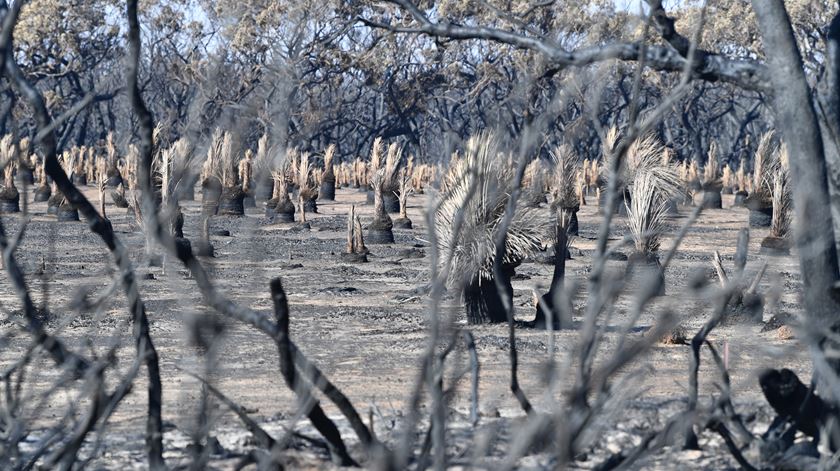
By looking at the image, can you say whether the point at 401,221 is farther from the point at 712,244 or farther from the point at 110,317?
the point at 110,317

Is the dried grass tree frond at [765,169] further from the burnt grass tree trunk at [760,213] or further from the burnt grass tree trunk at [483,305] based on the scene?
the burnt grass tree trunk at [483,305]

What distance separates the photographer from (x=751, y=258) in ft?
62.0

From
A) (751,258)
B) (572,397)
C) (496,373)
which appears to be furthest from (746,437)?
(751,258)

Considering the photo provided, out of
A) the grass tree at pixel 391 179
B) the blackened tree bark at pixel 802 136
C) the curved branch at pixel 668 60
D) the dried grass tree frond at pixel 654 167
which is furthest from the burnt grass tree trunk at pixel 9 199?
the blackened tree bark at pixel 802 136

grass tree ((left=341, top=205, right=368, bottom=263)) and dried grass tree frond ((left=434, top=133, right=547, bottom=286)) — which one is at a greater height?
dried grass tree frond ((left=434, top=133, right=547, bottom=286))

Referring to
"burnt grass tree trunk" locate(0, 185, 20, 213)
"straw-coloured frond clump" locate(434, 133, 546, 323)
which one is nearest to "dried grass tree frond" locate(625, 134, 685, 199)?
"straw-coloured frond clump" locate(434, 133, 546, 323)

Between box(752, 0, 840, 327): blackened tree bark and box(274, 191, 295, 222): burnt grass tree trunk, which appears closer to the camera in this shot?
box(752, 0, 840, 327): blackened tree bark

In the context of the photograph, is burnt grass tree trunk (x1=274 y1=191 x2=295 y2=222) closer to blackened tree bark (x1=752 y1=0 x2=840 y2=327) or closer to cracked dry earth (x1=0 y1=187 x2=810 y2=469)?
cracked dry earth (x1=0 y1=187 x2=810 y2=469)

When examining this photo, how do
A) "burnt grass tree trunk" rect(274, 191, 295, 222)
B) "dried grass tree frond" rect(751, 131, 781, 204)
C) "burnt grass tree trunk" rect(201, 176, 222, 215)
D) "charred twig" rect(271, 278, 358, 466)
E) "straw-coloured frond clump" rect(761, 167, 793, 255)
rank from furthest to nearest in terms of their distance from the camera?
"burnt grass tree trunk" rect(274, 191, 295, 222) → "dried grass tree frond" rect(751, 131, 781, 204) → "straw-coloured frond clump" rect(761, 167, 793, 255) → "charred twig" rect(271, 278, 358, 466) → "burnt grass tree trunk" rect(201, 176, 222, 215)

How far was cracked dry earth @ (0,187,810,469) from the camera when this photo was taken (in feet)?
11.8

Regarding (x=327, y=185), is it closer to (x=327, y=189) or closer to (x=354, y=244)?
(x=327, y=189)

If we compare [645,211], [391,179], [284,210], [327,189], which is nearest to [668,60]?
[645,211]

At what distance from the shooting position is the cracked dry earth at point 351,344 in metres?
3.60

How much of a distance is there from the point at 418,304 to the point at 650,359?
4.46m
